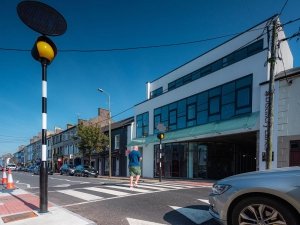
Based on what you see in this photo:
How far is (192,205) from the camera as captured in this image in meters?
6.47

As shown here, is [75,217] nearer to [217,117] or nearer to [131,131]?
[217,117]

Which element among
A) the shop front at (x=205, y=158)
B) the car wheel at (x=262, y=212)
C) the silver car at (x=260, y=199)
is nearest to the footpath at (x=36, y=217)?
the silver car at (x=260, y=199)

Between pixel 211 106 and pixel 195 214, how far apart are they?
48.8 ft

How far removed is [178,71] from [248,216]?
74.1ft

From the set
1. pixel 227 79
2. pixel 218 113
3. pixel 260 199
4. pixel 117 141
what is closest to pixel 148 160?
pixel 117 141

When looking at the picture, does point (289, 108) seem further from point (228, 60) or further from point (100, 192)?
point (100, 192)

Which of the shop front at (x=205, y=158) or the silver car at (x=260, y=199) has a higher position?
the silver car at (x=260, y=199)

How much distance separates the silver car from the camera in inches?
136

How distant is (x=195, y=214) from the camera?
5523 mm

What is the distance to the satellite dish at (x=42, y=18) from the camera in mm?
5254

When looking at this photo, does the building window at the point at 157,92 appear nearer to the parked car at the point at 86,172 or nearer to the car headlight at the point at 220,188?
the parked car at the point at 86,172

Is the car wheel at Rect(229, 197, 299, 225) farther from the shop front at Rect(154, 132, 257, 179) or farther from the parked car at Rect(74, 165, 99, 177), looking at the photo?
the parked car at Rect(74, 165, 99, 177)

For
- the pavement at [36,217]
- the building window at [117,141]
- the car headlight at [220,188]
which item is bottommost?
the building window at [117,141]

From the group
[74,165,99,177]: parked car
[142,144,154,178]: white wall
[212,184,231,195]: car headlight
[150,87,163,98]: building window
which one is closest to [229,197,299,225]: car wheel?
[212,184,231,195]: car headlight
